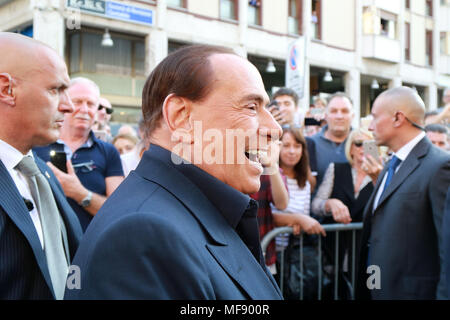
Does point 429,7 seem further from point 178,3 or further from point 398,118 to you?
point 398,118

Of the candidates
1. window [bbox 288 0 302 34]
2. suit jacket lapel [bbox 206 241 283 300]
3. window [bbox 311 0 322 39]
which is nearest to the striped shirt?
suit jacket lapel [bbox 206 241 283 300]

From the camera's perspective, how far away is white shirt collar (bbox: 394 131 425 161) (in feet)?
10.3

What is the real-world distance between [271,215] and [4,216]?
227 centimetres

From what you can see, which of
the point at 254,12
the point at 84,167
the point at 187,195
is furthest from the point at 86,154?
the point at 254,12

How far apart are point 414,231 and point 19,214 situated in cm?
246

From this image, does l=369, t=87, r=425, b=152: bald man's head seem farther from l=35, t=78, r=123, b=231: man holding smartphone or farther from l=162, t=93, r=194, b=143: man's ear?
l=162, t=93, r=194, b=143: man's ear

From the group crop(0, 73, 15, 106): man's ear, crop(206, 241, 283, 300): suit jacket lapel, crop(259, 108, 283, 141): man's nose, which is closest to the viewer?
crop(206, 241, 283, 300): suit jacket lapel

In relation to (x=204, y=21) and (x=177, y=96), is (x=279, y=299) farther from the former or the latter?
(x=204, y=21)

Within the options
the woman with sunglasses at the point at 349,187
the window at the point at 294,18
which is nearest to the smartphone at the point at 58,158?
the woman with sunglasses at the point at 349,187

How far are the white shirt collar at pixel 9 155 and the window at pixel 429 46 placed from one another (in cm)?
1742

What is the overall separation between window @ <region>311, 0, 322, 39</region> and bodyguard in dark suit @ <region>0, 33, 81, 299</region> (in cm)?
1288
